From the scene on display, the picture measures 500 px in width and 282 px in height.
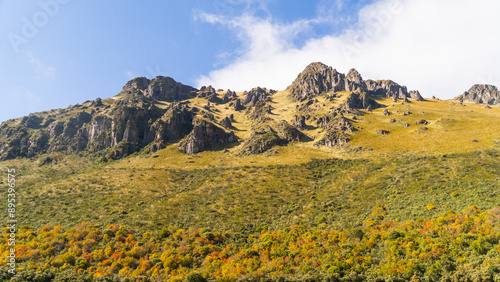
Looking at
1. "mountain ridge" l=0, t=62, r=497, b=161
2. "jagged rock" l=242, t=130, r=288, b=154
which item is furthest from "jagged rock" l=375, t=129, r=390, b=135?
"jagged rock" l=242, t=130, r=288, b=154

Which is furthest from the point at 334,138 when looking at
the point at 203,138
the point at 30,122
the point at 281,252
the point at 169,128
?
the point at 30,122

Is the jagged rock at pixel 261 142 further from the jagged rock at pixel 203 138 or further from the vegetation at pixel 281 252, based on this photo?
the vegetation at pixel 281 252

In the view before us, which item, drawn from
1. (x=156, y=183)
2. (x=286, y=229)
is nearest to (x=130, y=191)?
(x=156, y=183)

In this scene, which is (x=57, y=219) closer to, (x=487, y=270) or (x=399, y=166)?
(x=487, y=270)

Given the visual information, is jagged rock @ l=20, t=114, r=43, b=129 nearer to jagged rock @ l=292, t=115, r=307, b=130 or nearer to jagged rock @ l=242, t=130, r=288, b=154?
jagged rock @ l=242, t=130, r=288, b=154

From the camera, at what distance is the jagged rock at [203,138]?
14800 cm

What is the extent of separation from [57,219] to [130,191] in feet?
73.9

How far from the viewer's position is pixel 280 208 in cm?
6512

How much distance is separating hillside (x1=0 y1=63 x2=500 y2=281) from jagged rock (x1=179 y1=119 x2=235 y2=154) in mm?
2009

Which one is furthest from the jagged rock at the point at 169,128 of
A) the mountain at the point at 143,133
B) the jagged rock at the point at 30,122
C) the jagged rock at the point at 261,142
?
the jagged rock at the point at 30,122

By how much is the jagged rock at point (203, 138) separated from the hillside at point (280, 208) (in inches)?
79.1

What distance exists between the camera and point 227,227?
5516cm

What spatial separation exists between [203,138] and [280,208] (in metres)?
103

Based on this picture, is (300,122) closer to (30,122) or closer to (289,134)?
(289,134)
